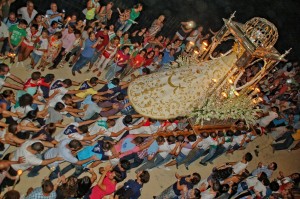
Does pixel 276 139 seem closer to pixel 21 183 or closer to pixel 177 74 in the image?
pixel 177 74

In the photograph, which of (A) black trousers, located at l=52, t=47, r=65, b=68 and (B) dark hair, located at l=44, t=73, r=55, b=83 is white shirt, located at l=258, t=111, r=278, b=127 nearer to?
(A) black trousers, located at l=52, t=47, r=65, b=68

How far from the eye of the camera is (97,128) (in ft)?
22.5

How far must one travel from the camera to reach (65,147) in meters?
5.96

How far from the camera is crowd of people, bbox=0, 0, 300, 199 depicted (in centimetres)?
591

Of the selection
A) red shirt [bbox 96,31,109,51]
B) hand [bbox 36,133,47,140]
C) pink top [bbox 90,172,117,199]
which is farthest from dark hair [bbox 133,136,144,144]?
red shirt [bbox 96,31,109,51]

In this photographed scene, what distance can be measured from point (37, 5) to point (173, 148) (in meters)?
6.21

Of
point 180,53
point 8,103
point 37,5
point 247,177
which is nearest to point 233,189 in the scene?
point 247,177

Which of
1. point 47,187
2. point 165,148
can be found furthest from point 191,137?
point 47,187

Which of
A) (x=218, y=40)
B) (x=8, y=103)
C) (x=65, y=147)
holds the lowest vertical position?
(x=65, y=147)

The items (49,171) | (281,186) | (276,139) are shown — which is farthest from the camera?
(276,139)

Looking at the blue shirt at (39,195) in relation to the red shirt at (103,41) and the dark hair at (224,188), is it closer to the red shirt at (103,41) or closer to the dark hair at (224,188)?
the dark hair at (224,188)

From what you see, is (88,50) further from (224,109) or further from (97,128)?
(224,109)

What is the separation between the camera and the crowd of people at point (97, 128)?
5.91m

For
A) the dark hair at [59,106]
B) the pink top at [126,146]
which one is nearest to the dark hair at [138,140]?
the pink top at [126,146]
